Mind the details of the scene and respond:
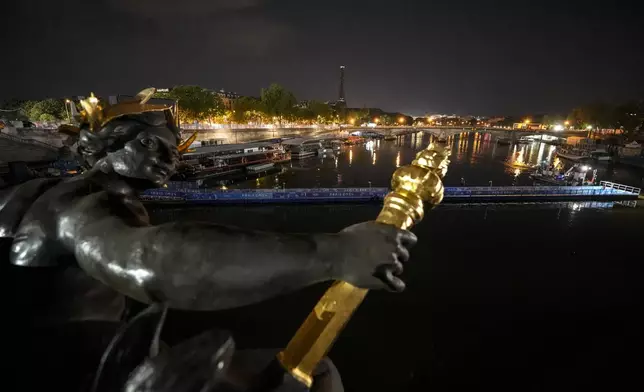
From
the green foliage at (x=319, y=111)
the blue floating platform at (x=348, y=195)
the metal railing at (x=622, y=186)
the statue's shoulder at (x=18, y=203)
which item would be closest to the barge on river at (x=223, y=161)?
the blue floating platform at (x=348, y=195)

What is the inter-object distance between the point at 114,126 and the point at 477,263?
19501 millimetres

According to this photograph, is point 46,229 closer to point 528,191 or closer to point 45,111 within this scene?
point 528,191

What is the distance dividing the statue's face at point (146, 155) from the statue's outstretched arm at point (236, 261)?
2.32 ft

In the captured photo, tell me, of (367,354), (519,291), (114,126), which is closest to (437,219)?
(519,291)

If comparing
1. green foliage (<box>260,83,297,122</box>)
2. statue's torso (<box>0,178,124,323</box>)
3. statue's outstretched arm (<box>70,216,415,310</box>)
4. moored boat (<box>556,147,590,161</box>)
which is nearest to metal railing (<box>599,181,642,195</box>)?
moored boat (<box>556,147,590,161</box>)

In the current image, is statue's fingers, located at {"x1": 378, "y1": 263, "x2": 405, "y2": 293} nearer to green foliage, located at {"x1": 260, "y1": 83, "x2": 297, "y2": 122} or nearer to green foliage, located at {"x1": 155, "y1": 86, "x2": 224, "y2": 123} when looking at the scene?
green foliage, located at {"x1": 155, "y1": 86, "x2": 224, "y2": 123}

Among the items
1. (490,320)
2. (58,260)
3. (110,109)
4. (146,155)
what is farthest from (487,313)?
(110,109)

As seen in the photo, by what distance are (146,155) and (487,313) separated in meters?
15.1

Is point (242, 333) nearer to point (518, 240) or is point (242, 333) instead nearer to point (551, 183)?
point (518, 240)

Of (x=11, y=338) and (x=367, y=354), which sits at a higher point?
(x=11, y=338)

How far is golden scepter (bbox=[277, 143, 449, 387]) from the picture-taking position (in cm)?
161

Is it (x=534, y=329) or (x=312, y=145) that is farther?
(x=312, y=145)

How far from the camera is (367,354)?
35.7ft

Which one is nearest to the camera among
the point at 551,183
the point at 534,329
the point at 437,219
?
the point at 534,329
